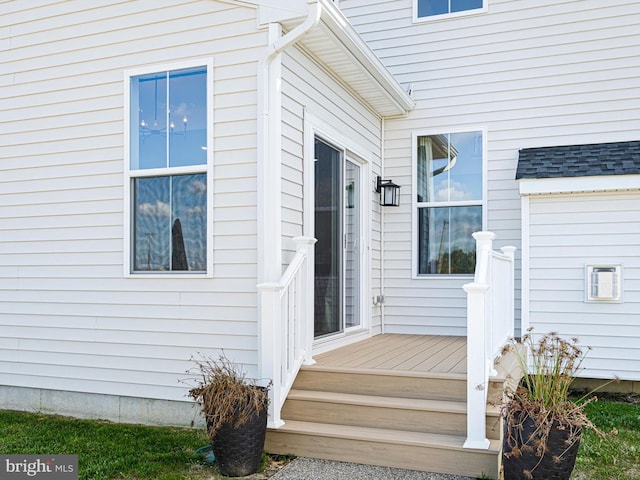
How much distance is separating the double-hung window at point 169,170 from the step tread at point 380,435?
4.46 feet

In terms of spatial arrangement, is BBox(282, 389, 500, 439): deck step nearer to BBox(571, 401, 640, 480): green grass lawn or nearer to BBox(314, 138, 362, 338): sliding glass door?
BBox(571, 401, 640, 480): green grass lawn

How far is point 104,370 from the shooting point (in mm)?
4895

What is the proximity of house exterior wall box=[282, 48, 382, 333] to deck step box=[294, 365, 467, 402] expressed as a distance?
884 millimetres

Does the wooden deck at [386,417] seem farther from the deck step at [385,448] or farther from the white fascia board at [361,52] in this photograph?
the white fascia board at [361,52]

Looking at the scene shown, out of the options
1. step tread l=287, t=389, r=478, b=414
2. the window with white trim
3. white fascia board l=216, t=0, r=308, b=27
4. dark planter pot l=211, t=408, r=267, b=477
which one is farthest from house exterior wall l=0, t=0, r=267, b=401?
the window with white trim

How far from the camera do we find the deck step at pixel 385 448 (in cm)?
351

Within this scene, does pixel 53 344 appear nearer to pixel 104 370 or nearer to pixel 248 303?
pixel 104 370

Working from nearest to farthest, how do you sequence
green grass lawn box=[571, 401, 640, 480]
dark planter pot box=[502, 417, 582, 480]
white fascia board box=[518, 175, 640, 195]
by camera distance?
dark planter pot box=[502, 417, 582, 480]
green grass lawn box=[571, 401, 640, 480]
white fascia board box=[518, 175, 640, 195]

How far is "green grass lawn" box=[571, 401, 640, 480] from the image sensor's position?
365 cm

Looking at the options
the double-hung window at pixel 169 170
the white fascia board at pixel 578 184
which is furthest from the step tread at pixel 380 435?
the white fascia board at pixel 578 184

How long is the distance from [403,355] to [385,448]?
1394mm

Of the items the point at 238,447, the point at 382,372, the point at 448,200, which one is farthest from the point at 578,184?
the point at 238,447

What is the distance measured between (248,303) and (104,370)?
58.3 inches

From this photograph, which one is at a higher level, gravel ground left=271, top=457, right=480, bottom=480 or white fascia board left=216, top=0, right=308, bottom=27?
white fascia board left=216, top=0, right=308, bottom=27
